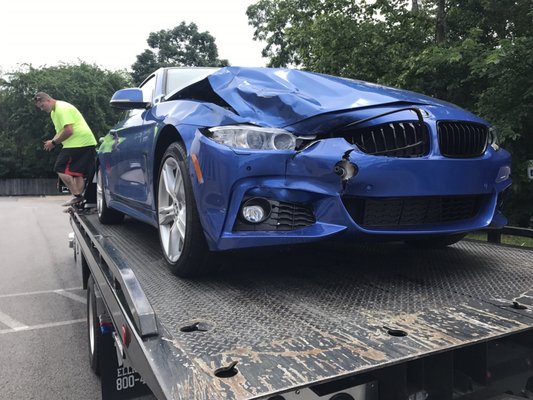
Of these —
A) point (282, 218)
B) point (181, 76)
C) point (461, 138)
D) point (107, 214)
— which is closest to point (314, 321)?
point (282, 218)

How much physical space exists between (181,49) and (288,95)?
5452cm

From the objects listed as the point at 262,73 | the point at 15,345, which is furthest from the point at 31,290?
the point at 262,73

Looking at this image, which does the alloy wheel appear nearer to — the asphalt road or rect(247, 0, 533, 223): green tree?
the asphalt road

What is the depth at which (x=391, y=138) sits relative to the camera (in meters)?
2.34

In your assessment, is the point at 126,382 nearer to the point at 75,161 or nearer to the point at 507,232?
the point at 507,232

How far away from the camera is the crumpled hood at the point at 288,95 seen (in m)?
2.37

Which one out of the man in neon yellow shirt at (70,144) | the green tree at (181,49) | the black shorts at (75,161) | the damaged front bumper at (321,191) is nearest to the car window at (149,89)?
the damaged front bumper at (321,191)

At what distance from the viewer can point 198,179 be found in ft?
7.89

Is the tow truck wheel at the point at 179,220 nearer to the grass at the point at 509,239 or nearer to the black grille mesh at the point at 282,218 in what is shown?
the black grille mesh at the point at 282,218

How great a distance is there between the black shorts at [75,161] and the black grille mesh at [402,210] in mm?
5081

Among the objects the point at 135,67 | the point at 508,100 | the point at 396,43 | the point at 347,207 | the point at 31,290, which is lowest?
the point at 31,290

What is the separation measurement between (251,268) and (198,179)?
720 mm

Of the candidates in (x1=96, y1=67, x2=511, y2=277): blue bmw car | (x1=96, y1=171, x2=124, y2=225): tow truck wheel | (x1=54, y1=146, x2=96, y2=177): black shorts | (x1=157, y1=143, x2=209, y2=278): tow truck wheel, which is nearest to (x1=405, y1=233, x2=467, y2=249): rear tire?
(x1=96, y1=67, x2=511, y2=277): blue bmw car

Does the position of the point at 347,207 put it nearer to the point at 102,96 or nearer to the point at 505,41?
Answer: the point at 505,41
